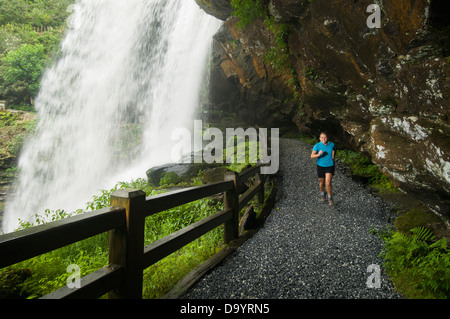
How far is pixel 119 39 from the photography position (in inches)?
977

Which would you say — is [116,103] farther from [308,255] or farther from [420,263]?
[420,263]

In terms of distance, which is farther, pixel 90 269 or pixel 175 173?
pixel 175 173

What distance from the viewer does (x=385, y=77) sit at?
569 centimetres

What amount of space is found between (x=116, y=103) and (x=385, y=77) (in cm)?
2314

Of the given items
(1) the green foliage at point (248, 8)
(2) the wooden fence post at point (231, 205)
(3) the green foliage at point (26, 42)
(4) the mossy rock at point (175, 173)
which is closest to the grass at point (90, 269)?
(2) the wooden fence post at point (231, 205)

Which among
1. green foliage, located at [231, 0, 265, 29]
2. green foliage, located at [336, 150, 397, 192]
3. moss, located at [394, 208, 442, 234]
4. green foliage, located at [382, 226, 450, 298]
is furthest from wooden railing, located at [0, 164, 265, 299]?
green foliage, located at [231, 0, 265, 29]

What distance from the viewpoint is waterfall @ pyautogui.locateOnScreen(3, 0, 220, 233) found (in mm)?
19312

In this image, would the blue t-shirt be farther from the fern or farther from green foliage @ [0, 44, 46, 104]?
green foliage @ [0, 44, 46, 104]

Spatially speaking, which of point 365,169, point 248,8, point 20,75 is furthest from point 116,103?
point 365,169

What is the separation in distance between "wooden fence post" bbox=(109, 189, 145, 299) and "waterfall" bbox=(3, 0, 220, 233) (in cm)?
1588

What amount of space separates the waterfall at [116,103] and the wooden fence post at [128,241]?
15.9 m

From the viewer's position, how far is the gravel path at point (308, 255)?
307 cm

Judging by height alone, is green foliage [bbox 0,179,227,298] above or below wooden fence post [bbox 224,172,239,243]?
below
